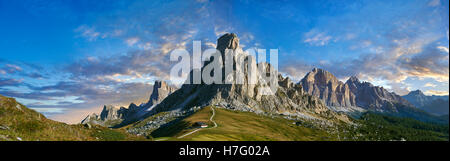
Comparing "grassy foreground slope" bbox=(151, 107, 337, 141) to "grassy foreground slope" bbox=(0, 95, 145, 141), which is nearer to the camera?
"grassy foreground slope" bbox=(0, 95, 145, 141)

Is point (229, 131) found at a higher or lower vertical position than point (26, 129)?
lower

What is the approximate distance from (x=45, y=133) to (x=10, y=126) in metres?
4.10

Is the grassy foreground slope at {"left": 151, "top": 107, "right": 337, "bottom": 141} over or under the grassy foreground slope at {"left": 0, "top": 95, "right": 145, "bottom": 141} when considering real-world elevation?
under

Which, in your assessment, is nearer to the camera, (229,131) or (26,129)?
(26,129)

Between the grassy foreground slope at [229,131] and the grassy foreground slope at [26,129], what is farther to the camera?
the grassy foreground slope at [229,131]

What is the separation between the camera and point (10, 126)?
29.5m

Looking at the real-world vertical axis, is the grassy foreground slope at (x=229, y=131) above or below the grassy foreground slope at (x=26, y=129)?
below
